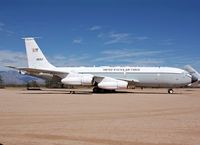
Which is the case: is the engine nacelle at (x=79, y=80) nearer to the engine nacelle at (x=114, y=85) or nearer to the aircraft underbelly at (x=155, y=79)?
the engine nacelle at (x=114, y=85)

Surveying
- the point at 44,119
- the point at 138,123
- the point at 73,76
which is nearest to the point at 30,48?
the point at 73,76

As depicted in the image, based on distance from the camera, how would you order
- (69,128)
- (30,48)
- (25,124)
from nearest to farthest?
(69,128) < (25,124) < (30,48)

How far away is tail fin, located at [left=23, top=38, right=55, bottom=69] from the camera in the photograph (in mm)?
29266

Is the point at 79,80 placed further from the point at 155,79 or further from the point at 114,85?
the point at 155,79

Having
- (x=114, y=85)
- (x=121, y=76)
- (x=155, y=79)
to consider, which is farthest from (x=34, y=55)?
(x=155, y=79)

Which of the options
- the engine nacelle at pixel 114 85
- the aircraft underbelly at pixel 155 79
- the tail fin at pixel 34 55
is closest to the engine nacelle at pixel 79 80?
the engine nacelle at pixel 114 85

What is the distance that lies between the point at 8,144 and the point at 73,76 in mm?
22028

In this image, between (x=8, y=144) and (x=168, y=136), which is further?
(x=168, y=136)

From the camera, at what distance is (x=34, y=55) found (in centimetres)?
2939

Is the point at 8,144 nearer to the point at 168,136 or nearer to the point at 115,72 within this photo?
the point at 168,136

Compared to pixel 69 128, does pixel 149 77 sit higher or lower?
higher

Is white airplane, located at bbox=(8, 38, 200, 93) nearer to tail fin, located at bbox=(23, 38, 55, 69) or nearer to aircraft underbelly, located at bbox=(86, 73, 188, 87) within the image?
aircraft underbelly, located at bbox=(86, 73, 188, 87)

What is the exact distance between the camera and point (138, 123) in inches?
286

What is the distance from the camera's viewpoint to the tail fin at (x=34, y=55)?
1152 inches
